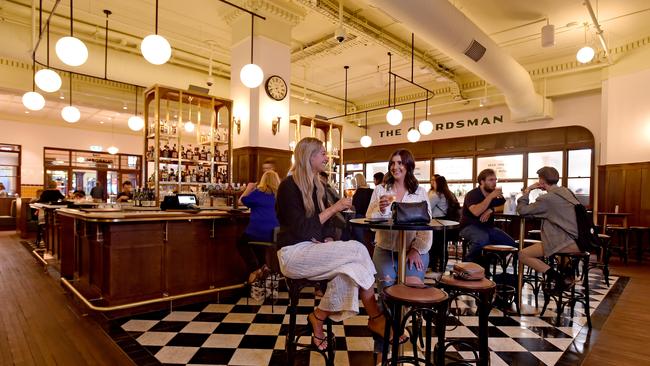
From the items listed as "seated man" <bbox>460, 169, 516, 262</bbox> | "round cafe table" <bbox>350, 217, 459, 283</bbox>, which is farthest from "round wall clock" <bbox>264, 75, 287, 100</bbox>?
"round cafe table" <bbox>350, 217, 459, 283</bbox>

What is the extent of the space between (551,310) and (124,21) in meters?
7.92

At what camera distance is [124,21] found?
22.0 feet

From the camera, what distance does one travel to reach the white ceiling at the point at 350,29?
19.9 ft

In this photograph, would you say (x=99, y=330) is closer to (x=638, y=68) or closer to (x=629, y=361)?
(x=629, y=361)

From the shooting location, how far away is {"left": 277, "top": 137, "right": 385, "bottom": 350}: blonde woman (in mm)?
2305

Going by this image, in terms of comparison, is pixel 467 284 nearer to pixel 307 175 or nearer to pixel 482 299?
pixel 482 299

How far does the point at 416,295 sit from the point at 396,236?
0.87m

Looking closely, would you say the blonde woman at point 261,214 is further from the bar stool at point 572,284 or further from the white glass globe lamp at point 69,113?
the white glass globe lamp at point 69,113

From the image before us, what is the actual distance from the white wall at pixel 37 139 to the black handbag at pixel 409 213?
51.1ft

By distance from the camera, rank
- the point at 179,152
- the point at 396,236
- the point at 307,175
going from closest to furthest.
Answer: the point at 307,175 < the point at 396,236 < the point at 179,152

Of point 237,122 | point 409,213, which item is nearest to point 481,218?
point 409,213

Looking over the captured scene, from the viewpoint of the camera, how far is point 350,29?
6.31m

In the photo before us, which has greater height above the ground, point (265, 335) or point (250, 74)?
point (250, 74)

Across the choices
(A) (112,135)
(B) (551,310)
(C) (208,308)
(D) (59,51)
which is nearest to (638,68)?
(B) (551,310)
